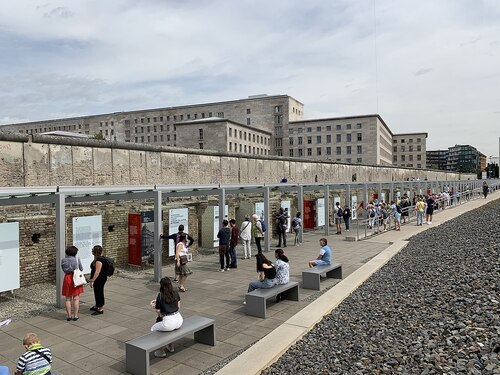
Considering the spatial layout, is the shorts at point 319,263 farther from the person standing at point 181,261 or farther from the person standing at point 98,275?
the person standing at point 98,275

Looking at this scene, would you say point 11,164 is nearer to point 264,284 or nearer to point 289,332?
point 264,284

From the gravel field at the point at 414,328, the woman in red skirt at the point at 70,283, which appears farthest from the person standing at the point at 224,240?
the woman in red skirt at the point at 70,283

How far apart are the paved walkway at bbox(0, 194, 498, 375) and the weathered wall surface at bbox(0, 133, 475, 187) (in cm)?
338

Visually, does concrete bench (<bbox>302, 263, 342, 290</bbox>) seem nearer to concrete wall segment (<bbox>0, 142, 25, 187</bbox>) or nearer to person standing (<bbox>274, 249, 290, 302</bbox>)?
person standing (<bbox>274, 249, 290, 302</bbox>)

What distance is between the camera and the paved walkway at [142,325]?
232 inches

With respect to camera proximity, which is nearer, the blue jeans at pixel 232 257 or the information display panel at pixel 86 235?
the information display panel at pixel 86 235

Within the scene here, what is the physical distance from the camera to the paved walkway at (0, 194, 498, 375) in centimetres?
589

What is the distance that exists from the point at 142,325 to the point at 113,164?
6.93 metres

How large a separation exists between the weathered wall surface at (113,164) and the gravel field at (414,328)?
8216 mm

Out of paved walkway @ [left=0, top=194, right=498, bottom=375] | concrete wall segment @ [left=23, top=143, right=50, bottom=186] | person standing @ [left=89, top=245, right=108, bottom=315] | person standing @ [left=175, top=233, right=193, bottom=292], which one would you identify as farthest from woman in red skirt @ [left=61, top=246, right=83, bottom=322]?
concrete wall segment @ [left=23, top=143, right=50, bottom=186]

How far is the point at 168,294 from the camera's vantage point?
5910 millimetres

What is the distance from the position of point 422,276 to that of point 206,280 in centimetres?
540

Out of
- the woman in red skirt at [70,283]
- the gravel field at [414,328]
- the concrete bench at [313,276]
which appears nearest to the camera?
the gravel field at [414,328]

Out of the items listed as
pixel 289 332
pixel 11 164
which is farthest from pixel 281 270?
pixel 11 164
